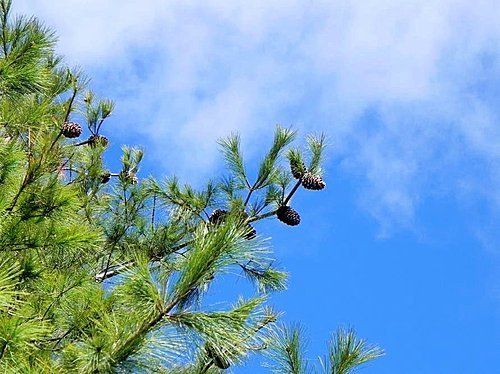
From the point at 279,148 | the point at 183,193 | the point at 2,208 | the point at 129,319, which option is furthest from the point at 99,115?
the point at 129,319

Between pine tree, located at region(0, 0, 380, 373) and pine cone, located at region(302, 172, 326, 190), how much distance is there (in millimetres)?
24

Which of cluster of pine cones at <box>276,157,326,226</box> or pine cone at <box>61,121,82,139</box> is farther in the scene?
pine cone at <box>61,121,82,139</box>

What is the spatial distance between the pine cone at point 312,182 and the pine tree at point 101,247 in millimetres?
24

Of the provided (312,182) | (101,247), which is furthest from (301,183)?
(101,247)

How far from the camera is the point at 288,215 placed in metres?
3.15

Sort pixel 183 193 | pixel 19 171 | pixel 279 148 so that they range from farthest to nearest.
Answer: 1. pixel 183 193
2. pixel 279 148
3. pixel 19 171

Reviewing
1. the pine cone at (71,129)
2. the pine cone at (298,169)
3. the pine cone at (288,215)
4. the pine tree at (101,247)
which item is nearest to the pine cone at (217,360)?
the pine tree at (101,247)

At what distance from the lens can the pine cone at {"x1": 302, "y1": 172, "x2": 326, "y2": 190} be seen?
10.1ft

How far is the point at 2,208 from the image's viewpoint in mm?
2244

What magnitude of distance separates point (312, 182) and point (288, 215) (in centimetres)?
18

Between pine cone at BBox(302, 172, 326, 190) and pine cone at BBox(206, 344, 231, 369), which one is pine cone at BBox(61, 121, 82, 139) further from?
pine cone at BBox(206, 344, 231, 369)

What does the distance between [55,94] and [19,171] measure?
1.36 meters

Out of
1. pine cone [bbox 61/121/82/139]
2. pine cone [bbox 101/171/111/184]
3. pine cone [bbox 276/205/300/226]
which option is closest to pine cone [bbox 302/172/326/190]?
pine cone [bbox 276/205/300/226]

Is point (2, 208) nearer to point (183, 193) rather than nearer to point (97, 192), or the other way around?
point (183, 193)
